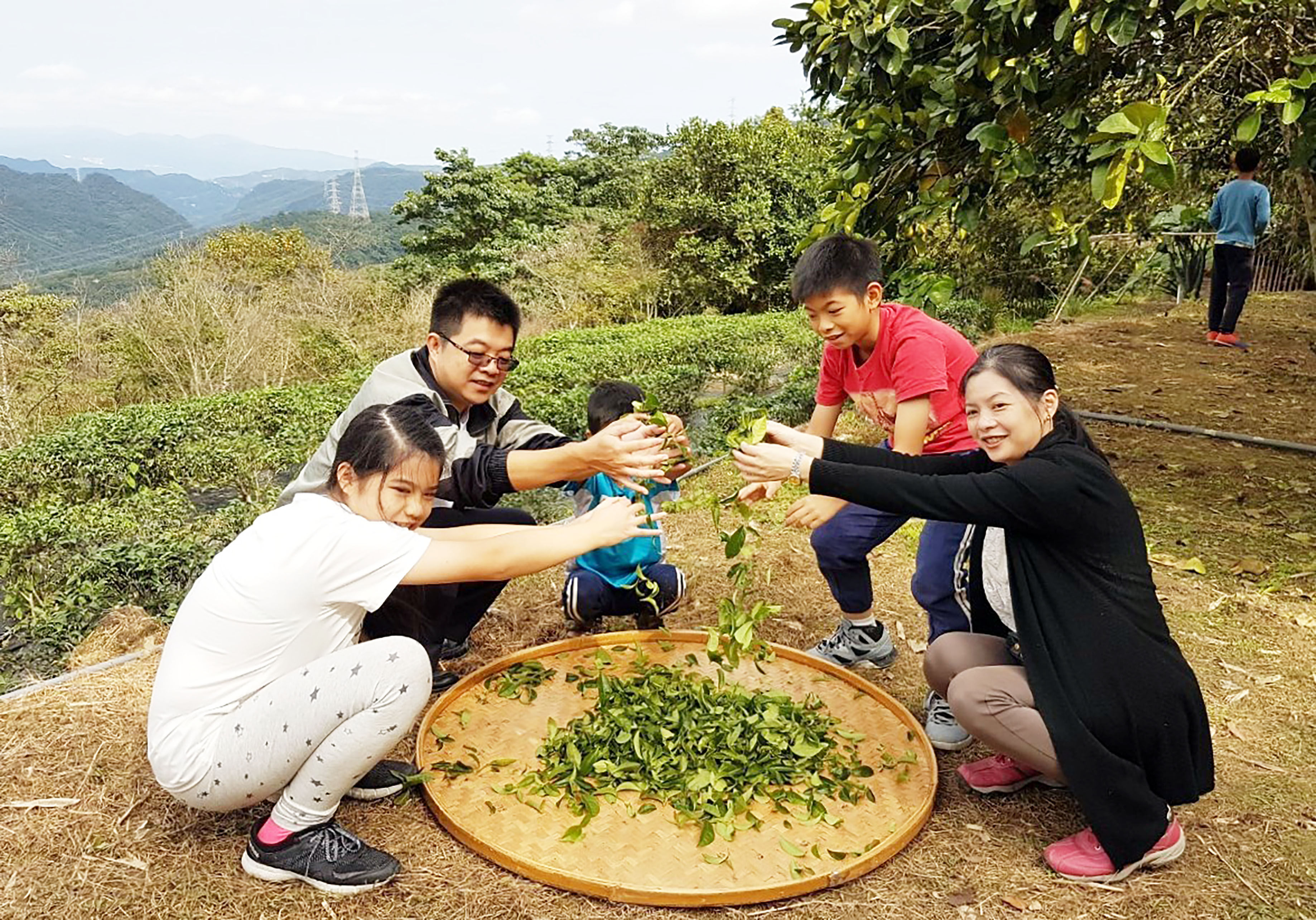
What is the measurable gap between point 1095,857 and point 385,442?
6.91 feet

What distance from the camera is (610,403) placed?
3486 mm

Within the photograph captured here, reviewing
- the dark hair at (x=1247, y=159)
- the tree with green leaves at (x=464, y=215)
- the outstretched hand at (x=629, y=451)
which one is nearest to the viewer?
the outstretched hand at (x=629, y=451)

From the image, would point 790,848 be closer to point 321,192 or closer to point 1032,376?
point 1032,376

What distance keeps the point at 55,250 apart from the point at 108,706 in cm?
5868

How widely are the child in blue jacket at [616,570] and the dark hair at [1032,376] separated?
1.43m

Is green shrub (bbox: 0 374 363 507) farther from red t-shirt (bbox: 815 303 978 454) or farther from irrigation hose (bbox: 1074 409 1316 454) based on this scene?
irrigation hose (bbox: 1074 409 1316 454)

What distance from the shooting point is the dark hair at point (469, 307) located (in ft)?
10.2

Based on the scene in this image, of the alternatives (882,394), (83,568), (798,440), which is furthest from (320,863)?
(83,568)

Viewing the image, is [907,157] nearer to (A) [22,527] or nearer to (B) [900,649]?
(B) [900,649]

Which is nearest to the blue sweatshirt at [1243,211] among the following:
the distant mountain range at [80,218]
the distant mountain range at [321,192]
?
the distant mountain range at [80,218]

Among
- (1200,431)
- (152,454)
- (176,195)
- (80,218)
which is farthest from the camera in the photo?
(176,195)

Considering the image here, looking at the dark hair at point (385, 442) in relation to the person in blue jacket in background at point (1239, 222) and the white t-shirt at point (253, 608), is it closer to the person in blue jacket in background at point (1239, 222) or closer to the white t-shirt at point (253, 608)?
the white t-shirt at point (253, 608)

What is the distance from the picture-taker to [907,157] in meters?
4.07

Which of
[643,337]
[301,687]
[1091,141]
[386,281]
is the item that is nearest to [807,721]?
[301,687]
